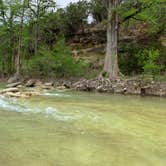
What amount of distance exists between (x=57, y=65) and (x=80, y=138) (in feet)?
67.9

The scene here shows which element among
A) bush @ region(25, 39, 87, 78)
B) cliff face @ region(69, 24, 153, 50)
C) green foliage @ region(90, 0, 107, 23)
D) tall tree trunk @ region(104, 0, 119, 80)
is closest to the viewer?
tall tree trunk @ region(104, 0, 119, 80)

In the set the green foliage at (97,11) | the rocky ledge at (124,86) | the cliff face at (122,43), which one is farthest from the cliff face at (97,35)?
the rocky ledge at (124,86)

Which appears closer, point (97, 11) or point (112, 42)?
point (112, 42)

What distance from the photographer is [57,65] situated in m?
28.0

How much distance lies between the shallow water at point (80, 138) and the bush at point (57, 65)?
16559 millimetres

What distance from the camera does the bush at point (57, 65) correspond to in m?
28.3

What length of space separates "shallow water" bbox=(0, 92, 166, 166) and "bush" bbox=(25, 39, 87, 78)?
1656cm

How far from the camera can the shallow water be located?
595 cm

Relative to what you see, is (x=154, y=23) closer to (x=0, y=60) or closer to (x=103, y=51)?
(x=103, y=51)

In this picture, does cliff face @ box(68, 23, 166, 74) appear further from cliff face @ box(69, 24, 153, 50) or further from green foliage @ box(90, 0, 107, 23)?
green foliage @ box(90, 0, 107, 23)

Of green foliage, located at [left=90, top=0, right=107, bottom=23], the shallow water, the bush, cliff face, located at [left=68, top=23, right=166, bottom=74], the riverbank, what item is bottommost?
the shallow water

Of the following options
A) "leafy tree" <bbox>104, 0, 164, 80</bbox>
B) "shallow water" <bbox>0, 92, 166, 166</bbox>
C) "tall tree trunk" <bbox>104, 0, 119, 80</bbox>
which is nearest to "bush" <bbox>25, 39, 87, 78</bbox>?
"tall tree trunk" <bbox>104, 0, 119, 80</bbox>

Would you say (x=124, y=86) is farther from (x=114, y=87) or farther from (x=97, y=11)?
(x=97, y=11)

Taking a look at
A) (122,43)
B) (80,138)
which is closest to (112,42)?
(122,43)
